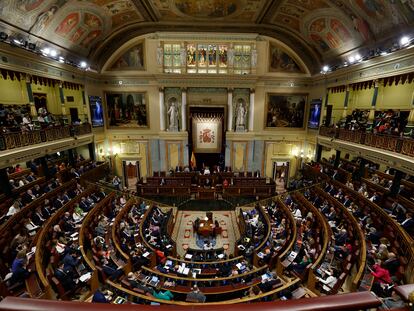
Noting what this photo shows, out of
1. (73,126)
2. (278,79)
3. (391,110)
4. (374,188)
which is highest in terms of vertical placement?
(278,79)

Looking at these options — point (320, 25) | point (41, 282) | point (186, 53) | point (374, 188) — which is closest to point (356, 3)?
point (320, 25)

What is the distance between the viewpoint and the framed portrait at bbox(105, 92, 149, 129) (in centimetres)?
1748

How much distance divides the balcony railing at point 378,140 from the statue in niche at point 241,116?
610 cm

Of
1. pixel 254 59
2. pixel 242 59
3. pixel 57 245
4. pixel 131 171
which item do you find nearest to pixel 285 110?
pixel 254 59

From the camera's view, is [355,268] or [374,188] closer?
[355,268]

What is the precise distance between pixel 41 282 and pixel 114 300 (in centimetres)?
203

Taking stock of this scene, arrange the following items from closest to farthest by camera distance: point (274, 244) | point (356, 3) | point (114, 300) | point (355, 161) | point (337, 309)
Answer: point (337, 309) < point (114, 300) < point (274, 244) < point (356, 3) < point (355, 161)

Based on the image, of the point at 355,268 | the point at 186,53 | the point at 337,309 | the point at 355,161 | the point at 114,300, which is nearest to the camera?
the point at 337,309

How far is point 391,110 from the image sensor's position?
1293cm

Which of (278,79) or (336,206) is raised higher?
(278,79)

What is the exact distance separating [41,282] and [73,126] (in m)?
10.0

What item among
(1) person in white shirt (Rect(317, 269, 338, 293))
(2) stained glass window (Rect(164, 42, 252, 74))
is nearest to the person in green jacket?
(1) person in white shirt (Rect(317, 269, 338, 293))

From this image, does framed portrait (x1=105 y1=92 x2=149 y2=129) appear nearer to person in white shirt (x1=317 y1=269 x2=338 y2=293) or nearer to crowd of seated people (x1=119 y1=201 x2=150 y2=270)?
crowd of seated people (x1=119 y1=201 x2=150 y2=270)

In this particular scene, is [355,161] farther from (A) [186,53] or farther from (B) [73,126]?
(B) [73,126]
